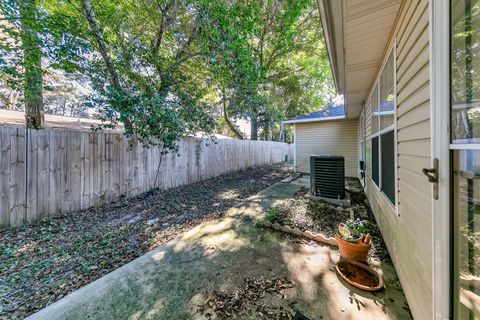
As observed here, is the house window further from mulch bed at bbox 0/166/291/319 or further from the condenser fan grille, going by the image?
mulch bed at bbox 0/166/291/319

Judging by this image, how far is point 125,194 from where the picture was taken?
15.8ft

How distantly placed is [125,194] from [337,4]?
17.5ft

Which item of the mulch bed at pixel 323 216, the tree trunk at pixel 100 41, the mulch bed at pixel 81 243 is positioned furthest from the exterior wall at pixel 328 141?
the tree trunk at pixel 100 41

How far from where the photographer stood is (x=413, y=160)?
1.58 metres

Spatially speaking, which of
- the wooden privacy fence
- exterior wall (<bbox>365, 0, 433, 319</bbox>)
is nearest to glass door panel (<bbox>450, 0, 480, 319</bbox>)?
exterior wall (<bbox>365, 0, 433, 319</bbox>)

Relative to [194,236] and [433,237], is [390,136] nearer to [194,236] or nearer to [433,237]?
[433,237]

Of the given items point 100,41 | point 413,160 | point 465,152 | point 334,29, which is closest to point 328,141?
point 334,29

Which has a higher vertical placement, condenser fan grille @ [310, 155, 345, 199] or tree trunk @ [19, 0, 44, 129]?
tree trunk @ [19, 0, 44, 129]

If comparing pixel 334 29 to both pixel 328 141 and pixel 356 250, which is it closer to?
pixel 356 250

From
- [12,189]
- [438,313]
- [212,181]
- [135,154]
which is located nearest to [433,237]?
[438,313]

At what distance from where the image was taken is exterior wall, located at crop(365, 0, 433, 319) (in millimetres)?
1301

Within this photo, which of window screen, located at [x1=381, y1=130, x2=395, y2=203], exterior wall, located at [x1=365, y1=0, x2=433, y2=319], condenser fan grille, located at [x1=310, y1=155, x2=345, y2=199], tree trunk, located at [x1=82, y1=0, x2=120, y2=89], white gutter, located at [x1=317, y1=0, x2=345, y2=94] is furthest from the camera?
condenser fan grille, located at [x1=310, y1=155, x2=345, y2=199]

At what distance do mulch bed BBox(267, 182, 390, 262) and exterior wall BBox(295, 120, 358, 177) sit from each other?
3452 millimetres

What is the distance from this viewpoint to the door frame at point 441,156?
1.03 metres
